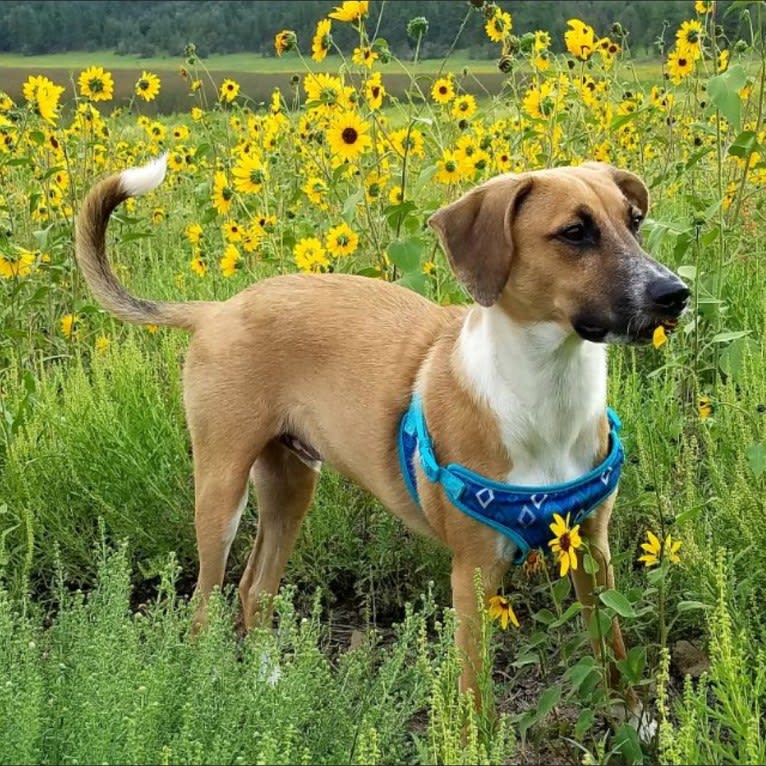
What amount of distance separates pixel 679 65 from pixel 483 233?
7.81 ft

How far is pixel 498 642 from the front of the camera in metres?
3.26

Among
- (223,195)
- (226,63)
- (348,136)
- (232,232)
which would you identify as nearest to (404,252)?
(348,136)

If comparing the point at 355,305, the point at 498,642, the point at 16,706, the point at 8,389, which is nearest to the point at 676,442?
the point at 498,642

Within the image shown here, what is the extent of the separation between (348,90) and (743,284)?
1.76 m

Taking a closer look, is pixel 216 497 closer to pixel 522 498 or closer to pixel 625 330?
pixel 522 498

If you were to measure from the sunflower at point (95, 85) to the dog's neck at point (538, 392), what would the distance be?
341cm

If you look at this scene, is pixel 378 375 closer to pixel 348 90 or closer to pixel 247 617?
pixel 247 617

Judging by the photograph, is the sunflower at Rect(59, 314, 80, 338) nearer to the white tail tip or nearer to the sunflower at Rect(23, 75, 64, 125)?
the sunflower at Rect(23, 75, 64, 125)

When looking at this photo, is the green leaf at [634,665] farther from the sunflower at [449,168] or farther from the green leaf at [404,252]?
the sunflower at [449,168]

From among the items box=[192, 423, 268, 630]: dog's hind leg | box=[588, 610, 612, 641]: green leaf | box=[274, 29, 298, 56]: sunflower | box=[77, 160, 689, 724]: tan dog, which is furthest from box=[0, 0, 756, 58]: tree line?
box=[588, 610, 612, 641]: green leaf

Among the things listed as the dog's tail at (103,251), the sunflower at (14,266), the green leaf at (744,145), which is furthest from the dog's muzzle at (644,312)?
the sunflower at (14,266)

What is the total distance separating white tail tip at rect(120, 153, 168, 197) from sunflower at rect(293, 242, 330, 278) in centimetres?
100

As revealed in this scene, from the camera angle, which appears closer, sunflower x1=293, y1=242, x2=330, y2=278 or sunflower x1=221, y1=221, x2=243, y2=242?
sunflower x1=293, y1=242, x2=330, y2=278

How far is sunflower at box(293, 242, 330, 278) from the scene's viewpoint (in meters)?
4.31
